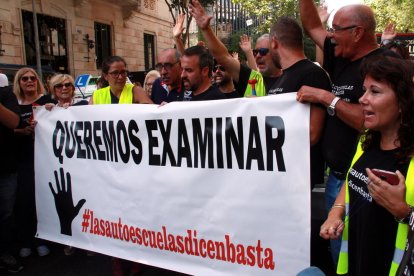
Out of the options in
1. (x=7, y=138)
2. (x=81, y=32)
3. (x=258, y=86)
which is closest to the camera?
(x=7, y=138)

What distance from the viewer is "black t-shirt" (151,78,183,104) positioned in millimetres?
3752

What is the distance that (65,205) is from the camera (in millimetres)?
3344

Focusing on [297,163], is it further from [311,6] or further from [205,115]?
[311,6]

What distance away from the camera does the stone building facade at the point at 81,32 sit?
14.6m

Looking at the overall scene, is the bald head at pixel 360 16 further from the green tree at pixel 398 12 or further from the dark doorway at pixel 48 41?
the green tree at pixel 398 12

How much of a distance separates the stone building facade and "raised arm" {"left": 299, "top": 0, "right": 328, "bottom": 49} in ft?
44.4

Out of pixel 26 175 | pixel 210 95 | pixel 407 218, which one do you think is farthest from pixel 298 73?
pixel 26 175

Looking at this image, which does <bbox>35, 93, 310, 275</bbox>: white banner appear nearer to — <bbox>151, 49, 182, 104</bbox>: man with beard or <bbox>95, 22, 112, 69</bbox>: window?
<bbox>151, 49, 182, 104</bbox>: man with beard

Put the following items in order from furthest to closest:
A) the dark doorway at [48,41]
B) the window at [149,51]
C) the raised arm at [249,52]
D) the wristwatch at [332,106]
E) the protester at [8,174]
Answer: the window at [149,51] → the dark doorway at [48,41] → the raised arm at [249,52] → the protester at [8,174] → the wristwatch at [332,106]

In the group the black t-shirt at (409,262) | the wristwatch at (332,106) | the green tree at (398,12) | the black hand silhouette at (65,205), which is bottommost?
the black hand silhouette at (65,205)

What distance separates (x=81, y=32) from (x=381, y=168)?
1844 centimetres

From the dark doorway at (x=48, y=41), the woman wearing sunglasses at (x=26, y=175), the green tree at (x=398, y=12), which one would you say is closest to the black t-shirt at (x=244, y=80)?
the woman wearing sunglasses at (x=26, y=175)

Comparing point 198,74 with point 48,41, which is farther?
point 48,41

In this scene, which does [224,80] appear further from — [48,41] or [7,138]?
[48,41]
